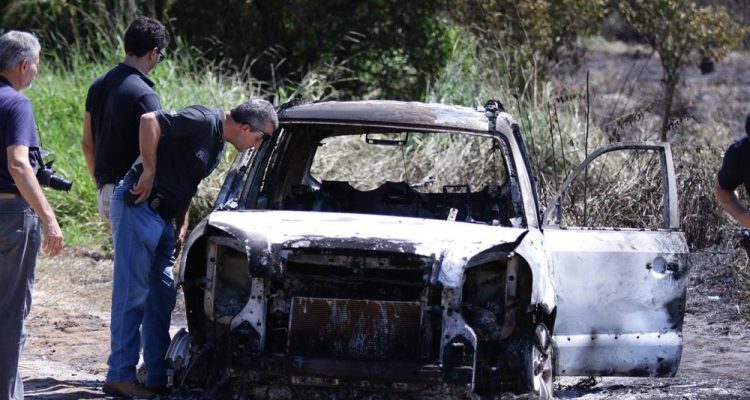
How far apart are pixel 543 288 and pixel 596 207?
5289mm

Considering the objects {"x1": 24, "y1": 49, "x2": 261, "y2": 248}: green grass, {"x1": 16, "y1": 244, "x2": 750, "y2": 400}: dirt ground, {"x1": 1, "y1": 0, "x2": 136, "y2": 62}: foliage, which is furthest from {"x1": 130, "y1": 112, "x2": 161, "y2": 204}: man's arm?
{"x1": 1, "y1": 0, "x2": 136, "y2": 62}: foliage

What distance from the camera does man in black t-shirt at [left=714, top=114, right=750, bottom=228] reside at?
6.34 metres

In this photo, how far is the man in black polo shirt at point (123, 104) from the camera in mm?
6453

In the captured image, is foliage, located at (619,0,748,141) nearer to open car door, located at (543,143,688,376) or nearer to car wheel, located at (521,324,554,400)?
open car door, located at (543,143,688,376)

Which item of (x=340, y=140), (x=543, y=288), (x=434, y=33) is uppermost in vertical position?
(x=434, y=33)

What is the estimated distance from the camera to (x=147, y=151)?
606 cm

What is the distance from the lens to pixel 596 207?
1097cm

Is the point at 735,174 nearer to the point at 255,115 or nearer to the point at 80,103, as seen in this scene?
the point at 255,115

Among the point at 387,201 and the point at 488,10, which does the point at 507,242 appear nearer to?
the point at 387,201

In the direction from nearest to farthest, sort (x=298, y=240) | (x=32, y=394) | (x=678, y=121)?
(x=298, y=240)
(x=32, y=394)
(x=678, y=121)

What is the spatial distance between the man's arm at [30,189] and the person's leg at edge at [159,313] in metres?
1.11

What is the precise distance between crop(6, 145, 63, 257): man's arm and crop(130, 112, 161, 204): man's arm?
0.75 metres

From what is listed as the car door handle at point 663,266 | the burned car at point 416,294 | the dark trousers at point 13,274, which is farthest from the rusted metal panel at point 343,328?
the car door handle at point 663,266

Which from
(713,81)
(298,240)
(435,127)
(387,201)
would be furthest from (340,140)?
(713,81)
